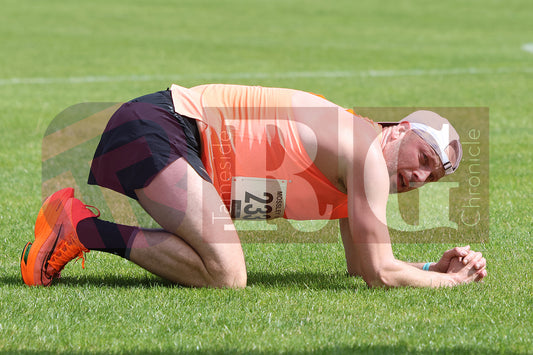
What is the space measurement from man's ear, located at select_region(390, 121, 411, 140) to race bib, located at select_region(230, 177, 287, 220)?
0.72 meters

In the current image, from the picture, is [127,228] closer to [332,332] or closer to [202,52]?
[332,332]

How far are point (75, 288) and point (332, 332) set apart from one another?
164 cm

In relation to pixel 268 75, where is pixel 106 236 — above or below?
above

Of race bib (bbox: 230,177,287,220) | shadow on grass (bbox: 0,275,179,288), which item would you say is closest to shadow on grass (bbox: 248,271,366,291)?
race bib (bbox: 230,177,287,220)

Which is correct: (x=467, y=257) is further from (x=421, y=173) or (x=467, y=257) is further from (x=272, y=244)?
(x=272, y=244)

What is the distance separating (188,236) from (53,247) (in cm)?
83

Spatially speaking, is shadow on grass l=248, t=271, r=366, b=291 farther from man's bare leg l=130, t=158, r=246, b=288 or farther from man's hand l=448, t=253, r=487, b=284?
man's hand l=448, t=253, r=487, b=284

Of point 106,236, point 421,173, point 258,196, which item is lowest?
point 106,236

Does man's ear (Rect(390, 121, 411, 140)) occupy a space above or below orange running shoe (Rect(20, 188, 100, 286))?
above

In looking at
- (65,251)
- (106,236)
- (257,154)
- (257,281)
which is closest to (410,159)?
(257,154)

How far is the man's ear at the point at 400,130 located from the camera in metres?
4.80

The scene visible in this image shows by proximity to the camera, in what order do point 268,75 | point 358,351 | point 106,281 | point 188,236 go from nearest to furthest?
point 358,351 < point 188,236 < point 106,281 < point 268,75

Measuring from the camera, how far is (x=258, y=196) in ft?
15.9

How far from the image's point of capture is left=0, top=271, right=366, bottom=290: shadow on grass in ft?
16.0
